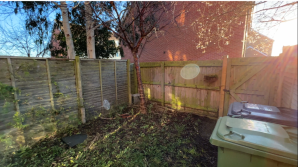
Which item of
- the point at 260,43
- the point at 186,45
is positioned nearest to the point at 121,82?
the point at 186,45

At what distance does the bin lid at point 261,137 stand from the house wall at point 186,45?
5.09 meters

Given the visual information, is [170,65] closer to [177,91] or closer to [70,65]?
[177,91]

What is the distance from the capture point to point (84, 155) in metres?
2.66

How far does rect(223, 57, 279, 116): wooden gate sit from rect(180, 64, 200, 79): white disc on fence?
3.08ft

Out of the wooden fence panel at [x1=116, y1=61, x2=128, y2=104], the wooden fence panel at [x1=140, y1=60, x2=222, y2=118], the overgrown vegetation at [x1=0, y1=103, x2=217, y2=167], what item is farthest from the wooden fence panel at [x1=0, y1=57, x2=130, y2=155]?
the wooden fence panel at [x1=140, y1=60, x2=222, y2=118]

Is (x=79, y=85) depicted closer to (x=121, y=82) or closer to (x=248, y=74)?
(x=121, y=82)

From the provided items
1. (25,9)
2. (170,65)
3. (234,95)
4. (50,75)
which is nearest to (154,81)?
(170,65)

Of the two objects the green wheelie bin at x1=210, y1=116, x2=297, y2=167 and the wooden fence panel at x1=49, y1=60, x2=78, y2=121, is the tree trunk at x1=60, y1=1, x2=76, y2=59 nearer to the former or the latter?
the wooden fence panel at x1=49, y1=60, x2=78, y2=121

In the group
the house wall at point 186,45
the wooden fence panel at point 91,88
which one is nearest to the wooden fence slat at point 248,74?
the house wall at point 186,45

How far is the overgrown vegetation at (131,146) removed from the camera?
2.48 meters

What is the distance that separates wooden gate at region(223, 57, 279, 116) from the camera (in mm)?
3131

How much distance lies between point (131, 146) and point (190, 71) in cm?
306

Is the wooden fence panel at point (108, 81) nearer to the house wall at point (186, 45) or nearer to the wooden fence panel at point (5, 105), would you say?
the wooden fence panel at point (5, 105)

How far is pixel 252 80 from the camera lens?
11.1ft
